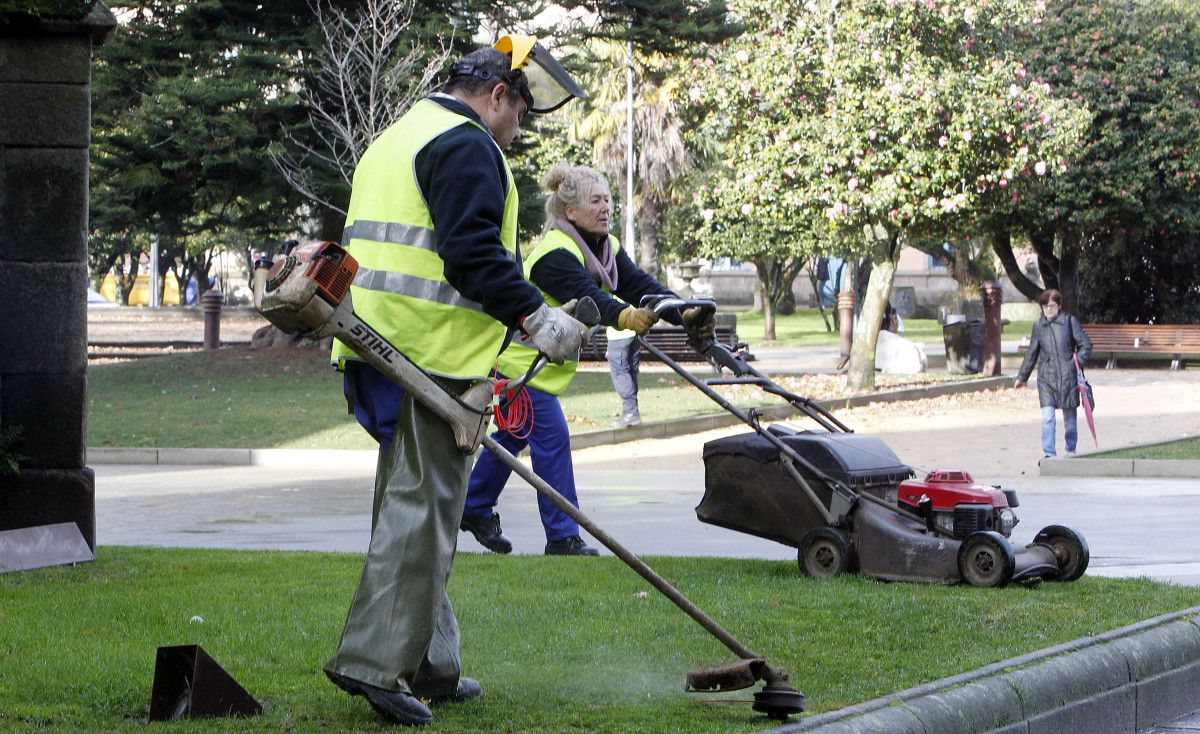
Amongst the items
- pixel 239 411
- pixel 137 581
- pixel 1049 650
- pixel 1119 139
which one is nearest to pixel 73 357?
pixel 137 581

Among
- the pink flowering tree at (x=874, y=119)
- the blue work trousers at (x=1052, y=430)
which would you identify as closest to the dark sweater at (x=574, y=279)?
the blue work trousers at (x=1052, y=430)

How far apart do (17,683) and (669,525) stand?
599 centimetres

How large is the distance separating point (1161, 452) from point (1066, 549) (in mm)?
7837

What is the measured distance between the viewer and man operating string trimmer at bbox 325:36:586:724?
4.31 metres

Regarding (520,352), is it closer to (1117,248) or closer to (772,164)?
(772,164)

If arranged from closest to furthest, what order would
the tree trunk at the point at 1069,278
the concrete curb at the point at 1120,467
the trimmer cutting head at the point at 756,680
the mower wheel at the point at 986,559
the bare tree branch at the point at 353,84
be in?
the trimmer cutting head at the point at 756,680 < the mower wheel at the point at 986,559 < the concrete curb at the point at 1120,467 < the bare tree branch at the point at 353,84 < the tree trunk at the point at 1069,278

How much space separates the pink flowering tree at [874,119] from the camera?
71.9 feet

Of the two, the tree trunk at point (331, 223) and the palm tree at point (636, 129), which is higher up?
the palm tree at point (636, 129)

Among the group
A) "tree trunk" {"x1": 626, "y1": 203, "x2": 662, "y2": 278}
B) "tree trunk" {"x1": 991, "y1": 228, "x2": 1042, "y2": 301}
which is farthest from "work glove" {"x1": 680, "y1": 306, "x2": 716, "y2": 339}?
"tree trunk" {"x1": 626, "y1": 203, "x2": 662, "y2": 278}

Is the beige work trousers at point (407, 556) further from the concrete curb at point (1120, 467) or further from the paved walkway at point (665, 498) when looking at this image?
the concrete curb at point (1120, 467)

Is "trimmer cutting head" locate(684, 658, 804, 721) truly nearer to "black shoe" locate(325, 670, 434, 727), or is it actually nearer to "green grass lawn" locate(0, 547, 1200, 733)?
"green grass lawn" locate(0, 547, 1200, 733)

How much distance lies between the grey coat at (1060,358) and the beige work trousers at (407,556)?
1103 cm

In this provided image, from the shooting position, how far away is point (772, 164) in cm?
2266

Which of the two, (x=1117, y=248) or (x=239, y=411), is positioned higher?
(x=1117, y=248)
